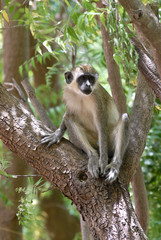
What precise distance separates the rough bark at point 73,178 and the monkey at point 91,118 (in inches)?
22.9

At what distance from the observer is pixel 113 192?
142 inches

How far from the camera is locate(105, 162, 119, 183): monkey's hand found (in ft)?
12.3

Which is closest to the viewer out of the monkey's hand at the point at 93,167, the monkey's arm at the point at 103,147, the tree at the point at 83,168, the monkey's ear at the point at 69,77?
the tree at the point at 83,168

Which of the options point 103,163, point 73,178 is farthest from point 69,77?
point 73,178

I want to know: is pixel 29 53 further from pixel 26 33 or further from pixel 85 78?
pixel 85 78

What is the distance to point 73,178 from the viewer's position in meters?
3.66

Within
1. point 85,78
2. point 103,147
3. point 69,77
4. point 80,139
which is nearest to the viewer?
point 103,147

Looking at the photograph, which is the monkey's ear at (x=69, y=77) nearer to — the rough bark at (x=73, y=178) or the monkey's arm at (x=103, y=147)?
the monkey's arm at (x=103, y=147)

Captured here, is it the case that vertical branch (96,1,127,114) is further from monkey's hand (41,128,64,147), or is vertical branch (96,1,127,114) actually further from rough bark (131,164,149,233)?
monkey's hand (41,128,64,147)

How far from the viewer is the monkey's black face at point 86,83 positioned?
4.93 m

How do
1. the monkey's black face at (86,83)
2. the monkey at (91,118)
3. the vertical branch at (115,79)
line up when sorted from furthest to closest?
1. the vertical branch at (115,79)
2. the monkey's black face at (86,83)
3. the monkey at (91,118)

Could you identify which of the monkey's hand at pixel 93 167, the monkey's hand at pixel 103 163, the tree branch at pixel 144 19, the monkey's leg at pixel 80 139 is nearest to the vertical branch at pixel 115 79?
the monkey's leg at pixel 80 139

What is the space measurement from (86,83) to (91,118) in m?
0.56

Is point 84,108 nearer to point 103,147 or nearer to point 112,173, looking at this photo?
point 103,147
